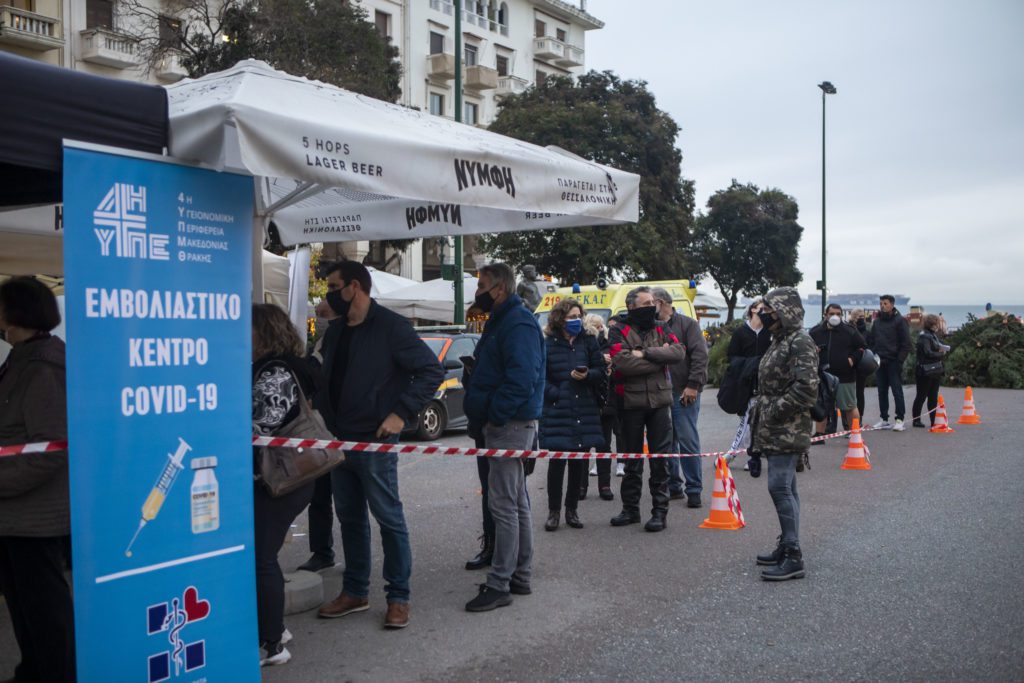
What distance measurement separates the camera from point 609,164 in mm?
35094

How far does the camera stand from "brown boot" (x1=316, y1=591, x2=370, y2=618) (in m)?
5.25

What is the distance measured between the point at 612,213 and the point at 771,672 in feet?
10.1

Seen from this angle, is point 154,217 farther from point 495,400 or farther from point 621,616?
point 621,616

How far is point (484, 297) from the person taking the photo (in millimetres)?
5590

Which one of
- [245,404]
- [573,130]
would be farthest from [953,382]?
[245,404]

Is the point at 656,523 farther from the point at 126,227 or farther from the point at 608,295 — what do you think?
the point at 608,295

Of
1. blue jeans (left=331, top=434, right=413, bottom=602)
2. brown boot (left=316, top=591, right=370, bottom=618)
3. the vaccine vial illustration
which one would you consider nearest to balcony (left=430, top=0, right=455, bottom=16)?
blue jeans (left=331, top=434, right=413, bottom=602)

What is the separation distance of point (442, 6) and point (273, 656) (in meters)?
46.4

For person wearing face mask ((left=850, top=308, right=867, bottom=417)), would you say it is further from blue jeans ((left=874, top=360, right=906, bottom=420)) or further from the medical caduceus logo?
the medical caduceus logo

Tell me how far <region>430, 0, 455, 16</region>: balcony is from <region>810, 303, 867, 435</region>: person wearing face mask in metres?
38.3

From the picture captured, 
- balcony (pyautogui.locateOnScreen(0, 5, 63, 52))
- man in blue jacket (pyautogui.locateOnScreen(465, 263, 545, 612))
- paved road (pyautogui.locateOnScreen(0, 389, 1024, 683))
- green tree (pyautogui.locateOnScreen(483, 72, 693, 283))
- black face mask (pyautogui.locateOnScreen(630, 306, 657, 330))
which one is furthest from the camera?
green tree (pyautogui.locateOnScreen(483, 72, 693, 283))

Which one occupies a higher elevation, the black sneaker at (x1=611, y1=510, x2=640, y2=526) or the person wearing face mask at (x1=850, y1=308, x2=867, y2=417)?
the person wearing face mask at (x1=850, y1=308, x2=867, y2=417)

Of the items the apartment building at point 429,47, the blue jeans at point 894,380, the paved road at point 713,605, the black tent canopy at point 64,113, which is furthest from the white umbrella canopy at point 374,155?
the apartment building at point 429,47

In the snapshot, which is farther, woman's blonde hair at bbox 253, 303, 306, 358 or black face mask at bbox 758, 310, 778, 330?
black face mask at bbox 758, 310, 778, 330
